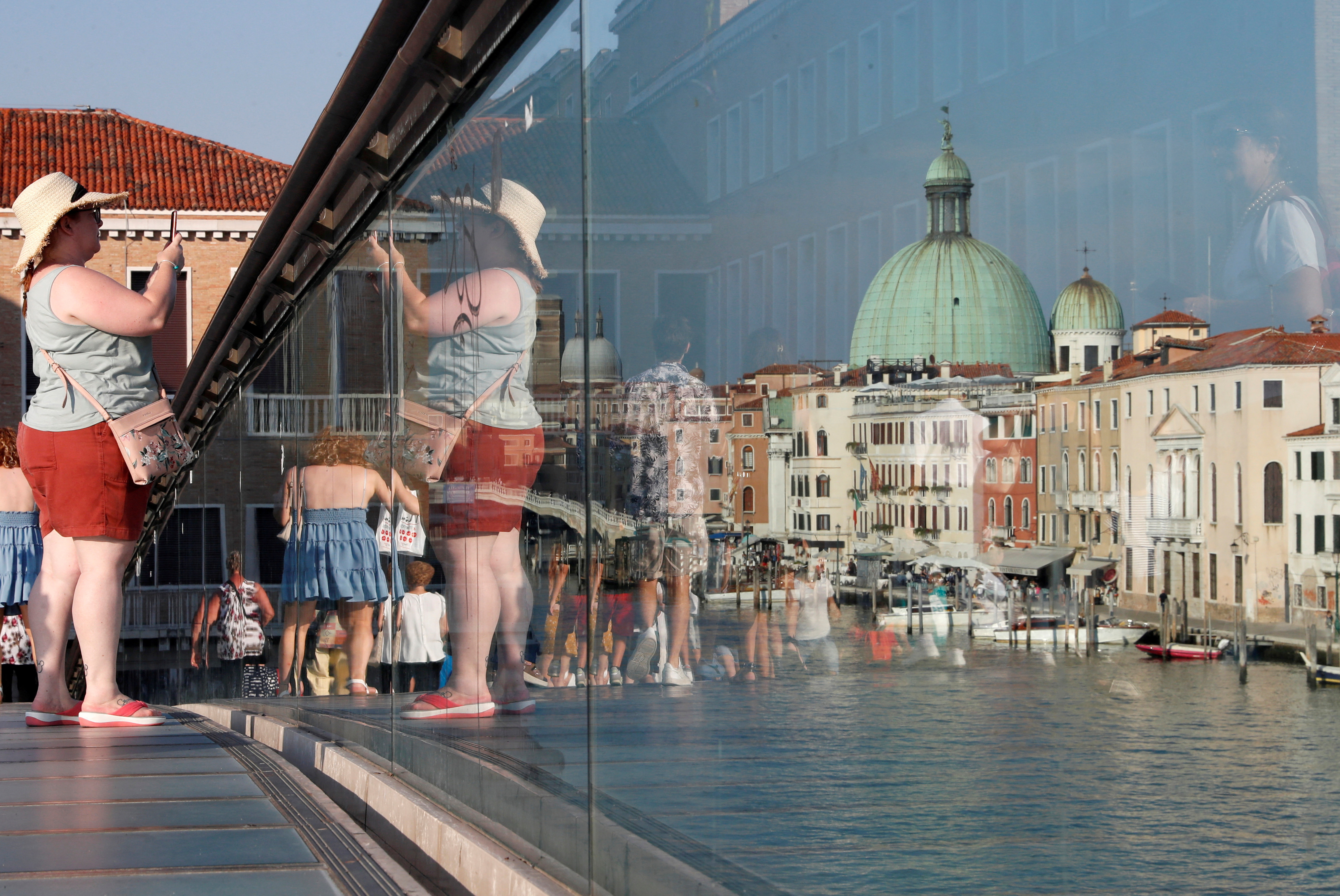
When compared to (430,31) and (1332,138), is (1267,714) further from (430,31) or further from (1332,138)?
(430,31)

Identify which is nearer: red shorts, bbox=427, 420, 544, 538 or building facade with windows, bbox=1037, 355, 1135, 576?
building facade with windows, bbox=1037, 355, 1135, 576

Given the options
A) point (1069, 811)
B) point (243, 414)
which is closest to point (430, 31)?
point (1069, 811)

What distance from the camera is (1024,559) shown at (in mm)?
1230

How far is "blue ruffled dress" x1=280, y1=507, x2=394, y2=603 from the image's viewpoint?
4.36 metres

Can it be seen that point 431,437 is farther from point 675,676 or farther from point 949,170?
point 949,170

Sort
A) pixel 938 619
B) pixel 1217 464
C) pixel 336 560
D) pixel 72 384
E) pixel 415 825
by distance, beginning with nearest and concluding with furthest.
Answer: pixel 1217 464, pixel 938 619, pixel 415 825, pixel 336 560, pixel 72 384

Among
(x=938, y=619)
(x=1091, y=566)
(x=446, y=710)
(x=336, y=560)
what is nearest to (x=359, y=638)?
(x=336, y=560)

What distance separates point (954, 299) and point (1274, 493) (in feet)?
1.10

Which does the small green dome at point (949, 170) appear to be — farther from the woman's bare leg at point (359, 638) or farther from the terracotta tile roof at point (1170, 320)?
the woman's bare leg at point (359, 638)

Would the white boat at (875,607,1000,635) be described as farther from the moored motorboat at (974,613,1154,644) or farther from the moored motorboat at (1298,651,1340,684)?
the moored motorboat at (1298,651,1340,684)

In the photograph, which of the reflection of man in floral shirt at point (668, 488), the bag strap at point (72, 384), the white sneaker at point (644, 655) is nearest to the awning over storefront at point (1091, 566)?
the reflection of man in floral shirt at point (668, 488)

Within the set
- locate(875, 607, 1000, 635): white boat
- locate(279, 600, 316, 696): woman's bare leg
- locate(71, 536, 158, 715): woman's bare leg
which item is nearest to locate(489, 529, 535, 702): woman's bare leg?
locate(875, 607, 1000, 635): white boat

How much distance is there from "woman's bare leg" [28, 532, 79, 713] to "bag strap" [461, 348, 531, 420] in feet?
8.89

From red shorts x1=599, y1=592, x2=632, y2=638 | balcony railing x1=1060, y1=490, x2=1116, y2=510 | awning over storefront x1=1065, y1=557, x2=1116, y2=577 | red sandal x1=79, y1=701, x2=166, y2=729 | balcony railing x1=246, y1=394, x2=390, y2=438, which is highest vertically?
balcony railing x1=246, y1=394, x2=390, y2=438
